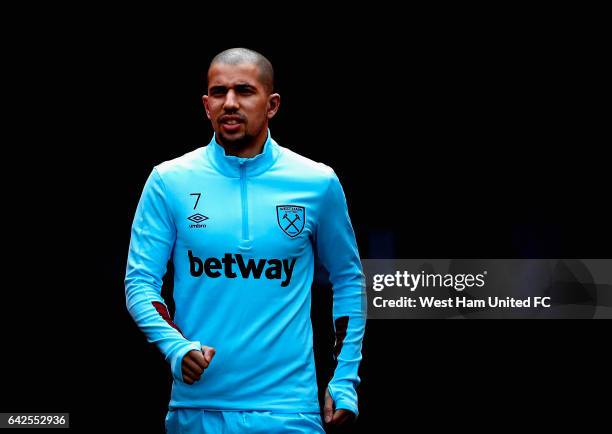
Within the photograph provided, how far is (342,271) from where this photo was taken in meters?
5.64

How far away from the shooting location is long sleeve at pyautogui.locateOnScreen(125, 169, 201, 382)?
200 inches

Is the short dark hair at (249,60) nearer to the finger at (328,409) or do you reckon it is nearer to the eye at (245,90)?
the eye at (245,90)

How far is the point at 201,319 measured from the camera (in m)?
5.37

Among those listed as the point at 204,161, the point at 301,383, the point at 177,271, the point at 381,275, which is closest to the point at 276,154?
the point at 204,161

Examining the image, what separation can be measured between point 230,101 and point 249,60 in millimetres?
223

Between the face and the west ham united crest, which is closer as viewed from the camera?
the face

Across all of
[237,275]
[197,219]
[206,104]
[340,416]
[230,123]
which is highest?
[206,104]

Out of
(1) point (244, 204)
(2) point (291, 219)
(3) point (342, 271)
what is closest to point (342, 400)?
(3) point (342, 271)

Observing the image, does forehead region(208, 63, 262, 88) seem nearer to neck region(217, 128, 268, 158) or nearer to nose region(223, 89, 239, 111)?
nose region(223, 89, 239, 111)

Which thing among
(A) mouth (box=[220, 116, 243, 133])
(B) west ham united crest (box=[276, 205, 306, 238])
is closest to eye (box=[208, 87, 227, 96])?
(A) mouth (box=[220, 116, 243, 133])

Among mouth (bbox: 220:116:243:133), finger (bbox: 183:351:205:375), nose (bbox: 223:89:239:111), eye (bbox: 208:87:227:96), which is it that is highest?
eye (bbox: 208:87:227:96)

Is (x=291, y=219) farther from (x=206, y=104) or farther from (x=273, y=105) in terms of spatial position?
(x=206, y=104)

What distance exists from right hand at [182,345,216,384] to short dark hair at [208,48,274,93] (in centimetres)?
127

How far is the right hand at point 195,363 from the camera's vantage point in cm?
495
